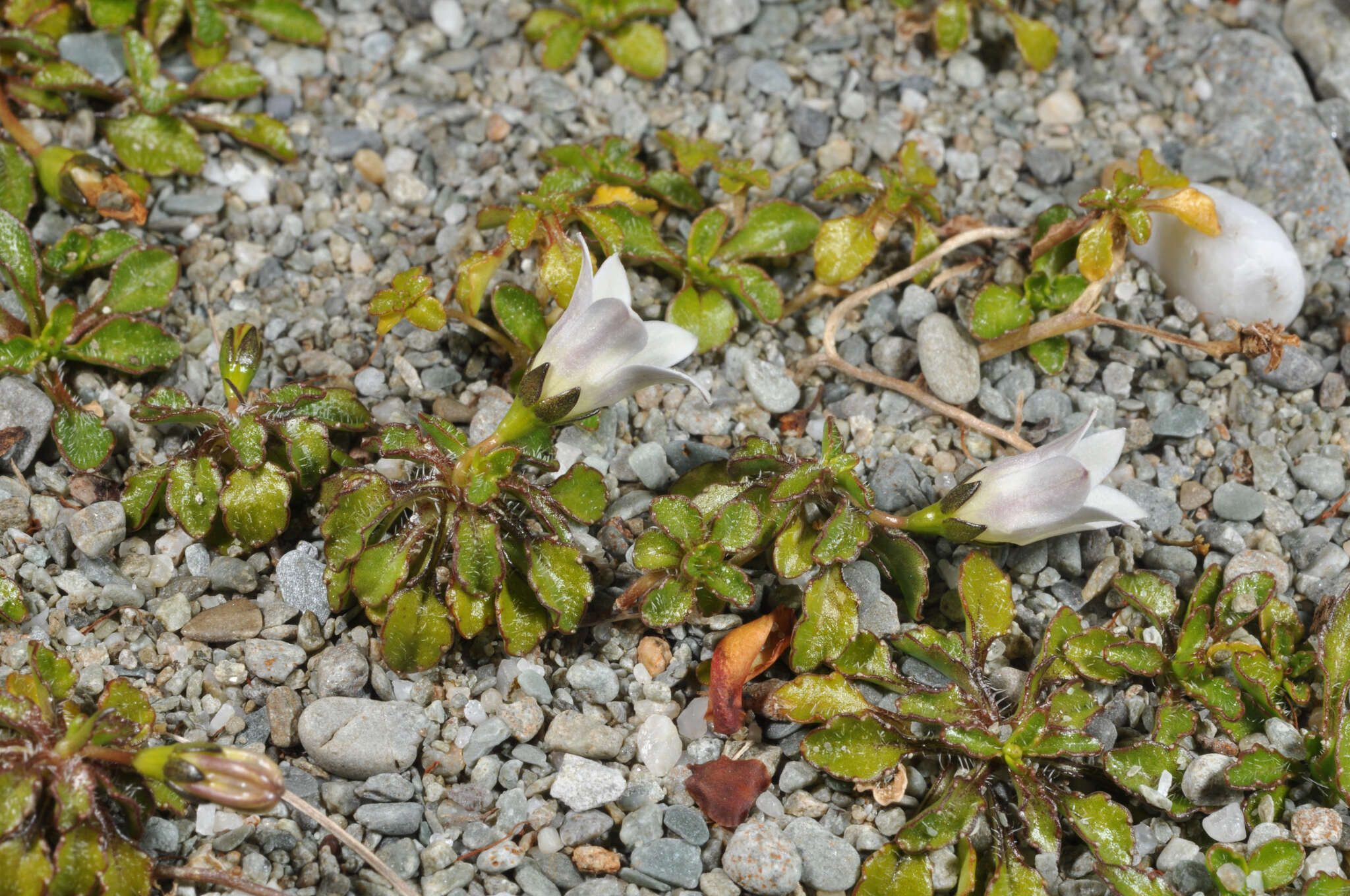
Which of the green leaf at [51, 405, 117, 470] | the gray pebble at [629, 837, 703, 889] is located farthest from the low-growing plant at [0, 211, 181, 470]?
the gray pebble at [629, 837, 703, 889]

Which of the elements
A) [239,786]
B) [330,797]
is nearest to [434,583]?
[330,797]

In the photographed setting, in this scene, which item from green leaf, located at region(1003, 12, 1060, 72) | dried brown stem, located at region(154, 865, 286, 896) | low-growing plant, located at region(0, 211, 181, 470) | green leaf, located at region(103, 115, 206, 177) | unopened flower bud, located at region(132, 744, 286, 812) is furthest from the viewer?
green leaf, located at region(1003, 12, 1060, 72)

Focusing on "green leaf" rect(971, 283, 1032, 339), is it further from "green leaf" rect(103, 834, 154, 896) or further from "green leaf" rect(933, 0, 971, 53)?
"green leaf" rect(103, 834, 154, 896)

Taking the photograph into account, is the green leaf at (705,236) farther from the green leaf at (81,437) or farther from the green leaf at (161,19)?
the green leaf at (161,19)

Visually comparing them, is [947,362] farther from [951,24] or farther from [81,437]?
[81,437]

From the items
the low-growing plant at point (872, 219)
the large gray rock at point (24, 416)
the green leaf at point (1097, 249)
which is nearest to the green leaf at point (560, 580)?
the low-growing plant at point (872, 219)

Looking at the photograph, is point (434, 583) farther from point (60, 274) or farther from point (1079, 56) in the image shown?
point (1079, 56)
